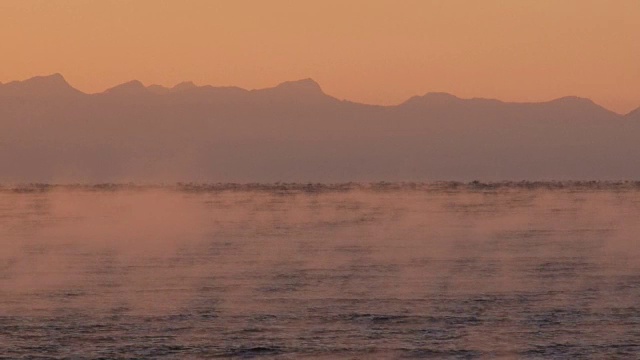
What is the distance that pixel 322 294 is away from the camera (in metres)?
38.6

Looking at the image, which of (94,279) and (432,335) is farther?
(94,279)

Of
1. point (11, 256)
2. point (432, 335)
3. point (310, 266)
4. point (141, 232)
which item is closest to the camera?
point (432, 335)

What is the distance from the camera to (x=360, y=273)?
46.5m

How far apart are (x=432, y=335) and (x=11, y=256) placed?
105 ft

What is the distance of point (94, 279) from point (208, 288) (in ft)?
17.4

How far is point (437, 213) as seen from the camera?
108 meters

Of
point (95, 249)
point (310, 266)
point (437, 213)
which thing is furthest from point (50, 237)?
point (437, 213)

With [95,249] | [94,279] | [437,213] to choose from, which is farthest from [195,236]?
[437,213]

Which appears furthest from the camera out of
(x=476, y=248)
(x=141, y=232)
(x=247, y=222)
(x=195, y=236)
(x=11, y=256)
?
(x=247, y=222)

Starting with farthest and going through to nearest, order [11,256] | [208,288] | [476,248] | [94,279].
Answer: [476,248] < [11,256] < [94,279] < [208,288]

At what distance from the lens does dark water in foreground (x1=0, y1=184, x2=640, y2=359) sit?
28859mm

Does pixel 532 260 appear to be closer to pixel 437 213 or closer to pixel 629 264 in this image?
pixel 629 264

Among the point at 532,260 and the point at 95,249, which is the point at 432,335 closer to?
the point at 532,260

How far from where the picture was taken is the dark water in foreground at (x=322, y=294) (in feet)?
94.7
